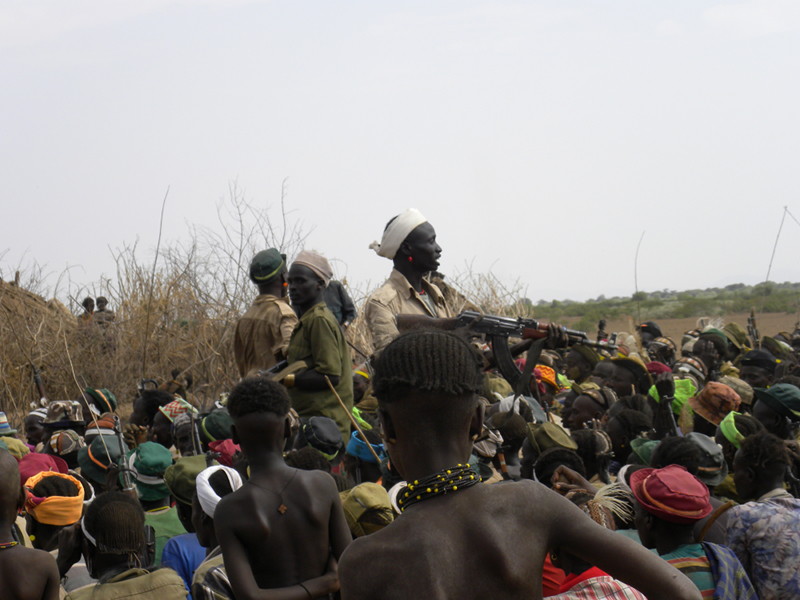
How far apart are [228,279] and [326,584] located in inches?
383

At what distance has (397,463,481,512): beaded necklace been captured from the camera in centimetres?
200

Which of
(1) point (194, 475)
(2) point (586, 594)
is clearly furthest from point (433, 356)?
(1) point (194, 475)

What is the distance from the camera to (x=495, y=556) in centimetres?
194

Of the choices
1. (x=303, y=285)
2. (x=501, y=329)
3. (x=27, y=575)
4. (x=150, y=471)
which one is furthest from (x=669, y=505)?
(x=303, y=285)

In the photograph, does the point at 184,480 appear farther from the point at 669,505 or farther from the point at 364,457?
the point at 669,505

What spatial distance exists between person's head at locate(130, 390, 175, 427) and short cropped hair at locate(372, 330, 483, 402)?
644cm

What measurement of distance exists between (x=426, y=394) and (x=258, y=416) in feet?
5.79

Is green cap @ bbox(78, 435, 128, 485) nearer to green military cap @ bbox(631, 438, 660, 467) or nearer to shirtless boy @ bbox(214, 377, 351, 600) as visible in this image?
shirtless boy @ bbox(214, 377, 351, 600)

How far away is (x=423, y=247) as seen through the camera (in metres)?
5.72

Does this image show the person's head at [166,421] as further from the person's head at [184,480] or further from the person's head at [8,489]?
the person's head at [8,489]

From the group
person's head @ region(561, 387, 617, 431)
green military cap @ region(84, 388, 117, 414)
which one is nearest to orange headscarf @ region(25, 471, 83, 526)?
person's head @ region(561, 387, 617, 431)

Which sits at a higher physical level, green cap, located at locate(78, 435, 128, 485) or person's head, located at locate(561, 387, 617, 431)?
green cap, located at locate(78, 435, 128, 485)

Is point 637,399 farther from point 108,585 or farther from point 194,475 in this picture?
point 108,585

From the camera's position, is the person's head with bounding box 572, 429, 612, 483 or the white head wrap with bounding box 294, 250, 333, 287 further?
the white head wrap with bounding box 294, 250, 333, 287
